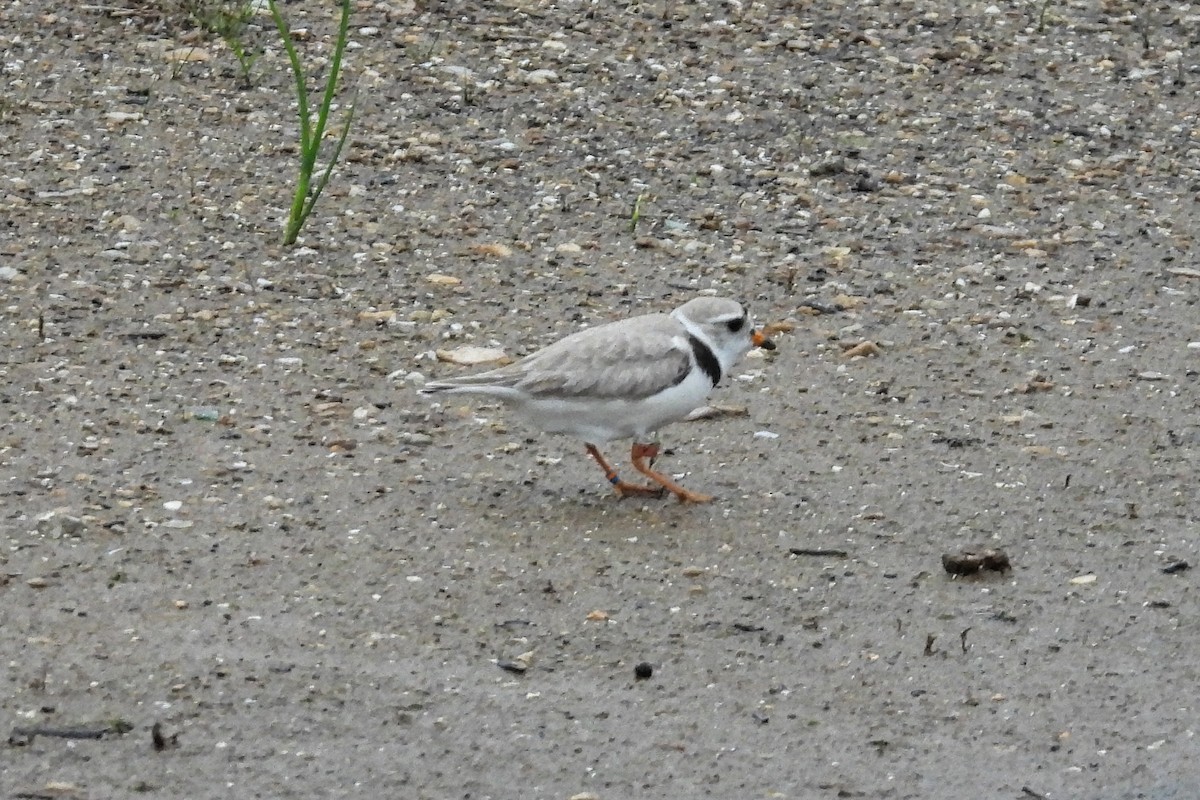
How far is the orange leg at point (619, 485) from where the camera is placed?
5.93 metres

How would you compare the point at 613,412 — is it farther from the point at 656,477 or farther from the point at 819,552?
the point at 819,552

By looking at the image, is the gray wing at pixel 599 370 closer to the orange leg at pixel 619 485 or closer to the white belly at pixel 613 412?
the white belly at pixel 613 412

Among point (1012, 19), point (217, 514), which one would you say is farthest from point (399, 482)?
point (1012, 19)

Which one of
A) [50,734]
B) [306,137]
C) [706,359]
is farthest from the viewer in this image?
[306,137]

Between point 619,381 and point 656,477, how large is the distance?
1.29 ft

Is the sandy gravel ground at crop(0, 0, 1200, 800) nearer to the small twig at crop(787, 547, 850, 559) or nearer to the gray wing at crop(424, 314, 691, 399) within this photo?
the small twig at crop(787, 547, 850, 559)

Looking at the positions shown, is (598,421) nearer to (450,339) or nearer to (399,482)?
→ (399,482)

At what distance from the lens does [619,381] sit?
573 cm

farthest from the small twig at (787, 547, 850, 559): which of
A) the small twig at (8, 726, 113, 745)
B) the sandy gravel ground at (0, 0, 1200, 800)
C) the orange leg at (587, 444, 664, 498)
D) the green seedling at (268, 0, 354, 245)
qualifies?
the green seedling at (268, 0, 354, 245)

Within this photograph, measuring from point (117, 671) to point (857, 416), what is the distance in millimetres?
3085

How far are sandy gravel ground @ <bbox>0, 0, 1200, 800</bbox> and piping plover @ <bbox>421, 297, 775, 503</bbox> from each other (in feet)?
0.91

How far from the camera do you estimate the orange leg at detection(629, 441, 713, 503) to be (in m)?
5.94

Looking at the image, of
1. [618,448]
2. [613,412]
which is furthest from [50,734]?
[618,448]

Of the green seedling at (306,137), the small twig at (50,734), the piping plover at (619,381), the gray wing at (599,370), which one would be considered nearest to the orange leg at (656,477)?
the piping plover at (619,381)
